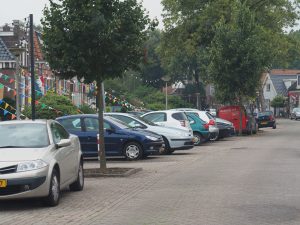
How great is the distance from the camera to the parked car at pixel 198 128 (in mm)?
29609

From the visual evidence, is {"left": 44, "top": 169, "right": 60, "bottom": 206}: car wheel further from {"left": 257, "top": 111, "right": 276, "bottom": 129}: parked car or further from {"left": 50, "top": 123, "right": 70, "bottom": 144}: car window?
{"left": 257, "top": 111, "right": 276, "bottom": 129}: parked car

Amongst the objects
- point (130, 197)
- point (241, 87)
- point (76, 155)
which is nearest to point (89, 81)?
point (76, 155)

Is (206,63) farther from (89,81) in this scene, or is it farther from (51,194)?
(51,194)

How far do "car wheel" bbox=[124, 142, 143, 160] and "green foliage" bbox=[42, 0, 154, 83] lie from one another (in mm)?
4514

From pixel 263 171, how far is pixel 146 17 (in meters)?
4.83

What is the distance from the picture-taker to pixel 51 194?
424 inches

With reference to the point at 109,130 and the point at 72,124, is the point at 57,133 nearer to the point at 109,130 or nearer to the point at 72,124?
the point at 109,130

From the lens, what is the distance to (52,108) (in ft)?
108

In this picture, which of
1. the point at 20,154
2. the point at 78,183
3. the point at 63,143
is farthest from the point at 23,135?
the point at 78,183

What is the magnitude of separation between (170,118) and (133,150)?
6.28 metres

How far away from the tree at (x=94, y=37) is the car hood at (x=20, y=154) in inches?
205

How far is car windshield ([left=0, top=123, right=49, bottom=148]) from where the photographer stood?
11250 mm

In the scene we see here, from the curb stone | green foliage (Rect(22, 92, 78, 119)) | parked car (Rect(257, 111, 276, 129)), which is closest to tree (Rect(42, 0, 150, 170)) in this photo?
the curb stone

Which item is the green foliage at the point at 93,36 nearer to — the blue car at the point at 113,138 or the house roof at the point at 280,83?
the blue car at the point at 113,138
